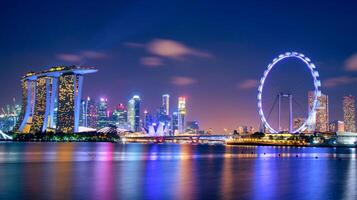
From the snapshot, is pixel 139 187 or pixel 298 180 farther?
pixel 298 180

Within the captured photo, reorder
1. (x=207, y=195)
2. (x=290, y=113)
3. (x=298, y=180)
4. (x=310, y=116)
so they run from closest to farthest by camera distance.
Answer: (x=207, y=195), (x=298, y=180), (x=310, y=116), (x=290, y=113)

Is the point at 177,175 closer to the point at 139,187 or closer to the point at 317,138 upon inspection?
the point at 139,187

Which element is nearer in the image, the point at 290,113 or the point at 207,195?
the point at 207,195

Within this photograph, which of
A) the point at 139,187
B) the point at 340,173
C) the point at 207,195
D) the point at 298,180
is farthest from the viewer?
the point at 340,173

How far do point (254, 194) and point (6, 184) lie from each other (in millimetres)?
18192

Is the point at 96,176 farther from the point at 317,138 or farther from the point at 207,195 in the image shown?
the point at 317,138

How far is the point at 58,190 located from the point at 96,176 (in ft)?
38.4

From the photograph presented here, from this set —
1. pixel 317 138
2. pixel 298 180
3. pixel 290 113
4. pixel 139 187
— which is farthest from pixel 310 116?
pixel 139 187

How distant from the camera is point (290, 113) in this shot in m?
154

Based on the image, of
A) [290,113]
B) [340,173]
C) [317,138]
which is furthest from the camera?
[317,138]

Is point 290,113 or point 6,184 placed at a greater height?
point 290,113

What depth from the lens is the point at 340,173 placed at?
56500mm

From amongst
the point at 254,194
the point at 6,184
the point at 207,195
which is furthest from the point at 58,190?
the point at 254,194

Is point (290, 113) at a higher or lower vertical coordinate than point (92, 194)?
higher
